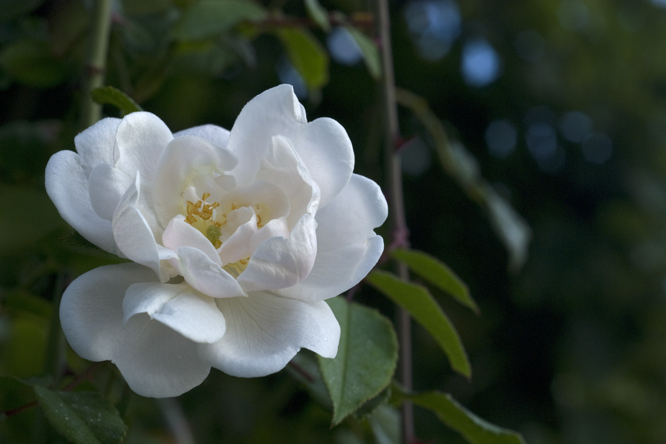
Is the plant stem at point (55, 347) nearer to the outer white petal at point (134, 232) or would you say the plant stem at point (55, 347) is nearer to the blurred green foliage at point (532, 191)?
the outer white petal at point (134, 232)

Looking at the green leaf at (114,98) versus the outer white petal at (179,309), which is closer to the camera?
the outer white petal at (179,309)

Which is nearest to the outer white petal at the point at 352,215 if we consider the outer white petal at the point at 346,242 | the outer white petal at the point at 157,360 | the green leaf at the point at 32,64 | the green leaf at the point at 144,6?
the outer white petal at the point at 346,242

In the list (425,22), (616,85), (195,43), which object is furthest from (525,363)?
(195,43)

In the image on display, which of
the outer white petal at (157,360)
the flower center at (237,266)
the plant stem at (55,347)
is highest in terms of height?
the flower center at (237,266)

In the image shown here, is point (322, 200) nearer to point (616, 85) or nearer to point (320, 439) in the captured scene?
point (320, 439)

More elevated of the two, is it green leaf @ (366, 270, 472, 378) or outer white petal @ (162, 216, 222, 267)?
outer white petal @ (162, 216, 222, 267)

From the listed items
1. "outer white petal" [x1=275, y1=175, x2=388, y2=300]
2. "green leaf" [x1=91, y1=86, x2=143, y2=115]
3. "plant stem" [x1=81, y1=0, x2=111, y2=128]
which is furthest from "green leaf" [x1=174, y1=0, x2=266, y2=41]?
"outer white petal" [x1=275, y1=175, x2=388, y2=300]

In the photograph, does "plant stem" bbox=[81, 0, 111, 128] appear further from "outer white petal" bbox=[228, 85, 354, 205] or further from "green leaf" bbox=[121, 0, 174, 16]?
"green leaf" bbox=[121, 0, 174, 16]
